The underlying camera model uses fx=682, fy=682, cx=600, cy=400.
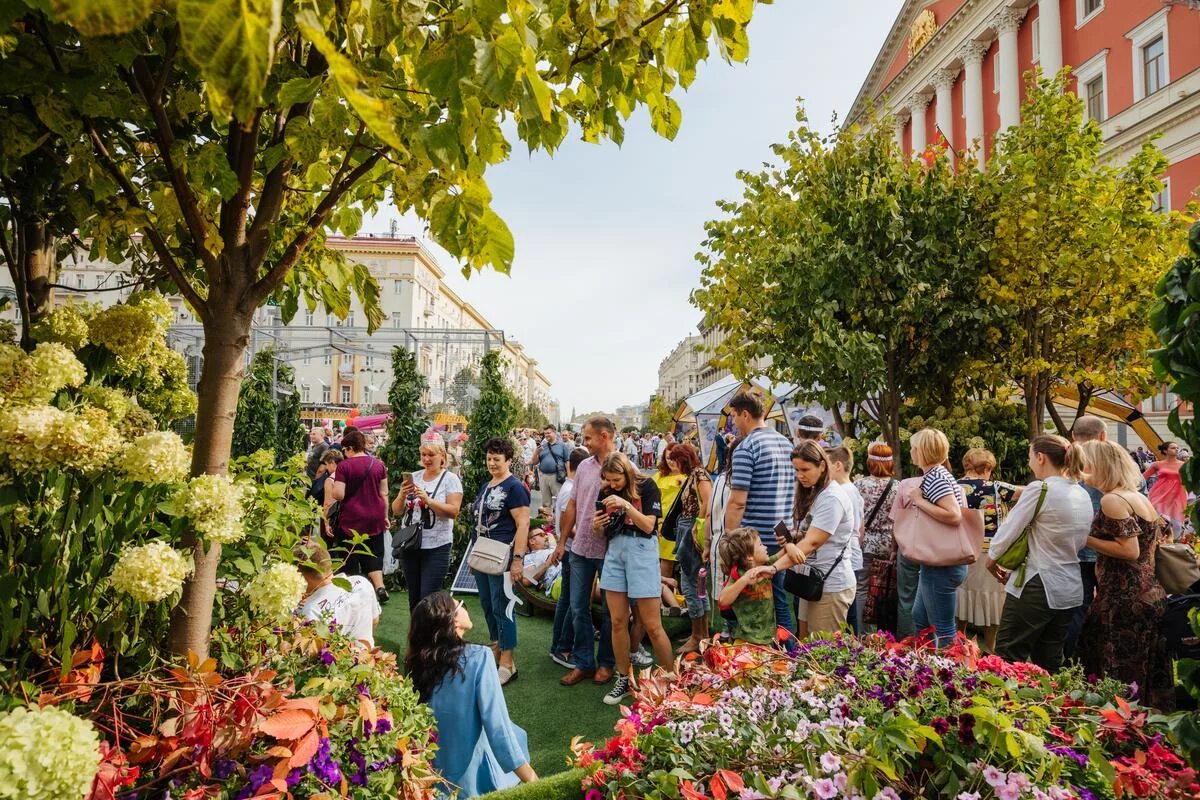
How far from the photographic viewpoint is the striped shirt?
14.9ft

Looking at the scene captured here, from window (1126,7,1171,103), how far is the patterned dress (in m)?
22.3

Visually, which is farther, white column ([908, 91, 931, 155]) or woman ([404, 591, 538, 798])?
white column ([908, 91, 931, 155])

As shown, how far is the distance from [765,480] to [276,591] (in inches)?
128

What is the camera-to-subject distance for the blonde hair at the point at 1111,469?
3873 mm

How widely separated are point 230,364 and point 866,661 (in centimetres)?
223

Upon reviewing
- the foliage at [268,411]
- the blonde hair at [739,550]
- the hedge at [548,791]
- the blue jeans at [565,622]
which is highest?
the foliage at [268,411]

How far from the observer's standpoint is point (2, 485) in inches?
59.2

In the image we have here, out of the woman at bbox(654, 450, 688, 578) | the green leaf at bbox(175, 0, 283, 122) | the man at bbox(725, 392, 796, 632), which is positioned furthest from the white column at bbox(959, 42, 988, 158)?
the green leaf at bbox(175, 0, 283, 122)

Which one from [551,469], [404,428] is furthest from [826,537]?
[551,469]

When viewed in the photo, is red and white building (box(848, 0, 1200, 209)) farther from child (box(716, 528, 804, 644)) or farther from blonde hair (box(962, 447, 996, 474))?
child (box(716, 528, 804, 644))

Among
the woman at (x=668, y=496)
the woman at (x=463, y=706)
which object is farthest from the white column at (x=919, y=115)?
the woman at (x=463, y=706)

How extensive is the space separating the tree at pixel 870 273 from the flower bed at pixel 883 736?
22.8 ft

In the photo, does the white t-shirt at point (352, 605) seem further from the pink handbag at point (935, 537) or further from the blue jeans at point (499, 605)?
the pink handbag at point (935, 537)

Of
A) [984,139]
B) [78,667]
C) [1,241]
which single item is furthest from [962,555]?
[984,139]
